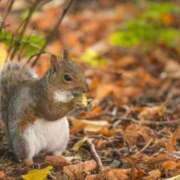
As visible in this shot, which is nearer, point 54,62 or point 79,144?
point 54,62

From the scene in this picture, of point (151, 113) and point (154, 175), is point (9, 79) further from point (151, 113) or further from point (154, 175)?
point (151, 113)

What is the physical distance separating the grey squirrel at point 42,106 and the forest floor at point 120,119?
12cm

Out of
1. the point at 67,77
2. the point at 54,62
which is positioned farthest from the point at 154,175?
the point at 54,62

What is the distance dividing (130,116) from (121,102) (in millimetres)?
405

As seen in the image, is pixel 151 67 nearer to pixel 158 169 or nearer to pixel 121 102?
pixel 121 102

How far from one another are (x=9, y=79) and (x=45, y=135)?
1.40ft

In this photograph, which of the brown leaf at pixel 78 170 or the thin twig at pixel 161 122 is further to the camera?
the thin twig at pixel 161 122

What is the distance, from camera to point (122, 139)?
4805mm

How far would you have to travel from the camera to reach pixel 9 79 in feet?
14.5

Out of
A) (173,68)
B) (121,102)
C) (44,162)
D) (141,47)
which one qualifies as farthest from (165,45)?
(44,162)

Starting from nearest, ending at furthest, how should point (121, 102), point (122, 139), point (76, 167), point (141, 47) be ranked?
point (76, 167) → point (122, 139) → point (121, 102) → point (141, 47)

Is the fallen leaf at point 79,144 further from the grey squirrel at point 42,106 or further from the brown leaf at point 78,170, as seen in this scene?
the brown leaf at point 78,170

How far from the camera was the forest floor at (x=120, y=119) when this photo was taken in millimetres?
4223

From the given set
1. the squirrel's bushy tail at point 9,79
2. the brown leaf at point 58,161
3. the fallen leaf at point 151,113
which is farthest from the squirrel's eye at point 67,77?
the fallen leaf at point 151,113
